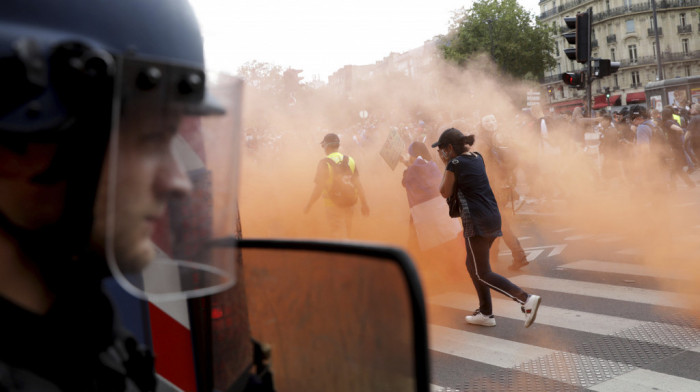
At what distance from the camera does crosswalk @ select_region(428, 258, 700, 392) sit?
421 centimetres

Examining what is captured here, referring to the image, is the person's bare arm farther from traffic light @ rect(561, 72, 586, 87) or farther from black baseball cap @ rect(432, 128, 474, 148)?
traffic light @ rect(561, 72, 586, 87)

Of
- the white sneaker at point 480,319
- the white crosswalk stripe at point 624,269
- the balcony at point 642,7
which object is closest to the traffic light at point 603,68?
the white crosswalk stripe at point 624,269

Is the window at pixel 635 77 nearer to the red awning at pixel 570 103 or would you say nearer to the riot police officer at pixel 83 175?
the red awning at pixel 570 103

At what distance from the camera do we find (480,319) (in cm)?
571

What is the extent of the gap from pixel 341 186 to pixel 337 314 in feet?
22.4

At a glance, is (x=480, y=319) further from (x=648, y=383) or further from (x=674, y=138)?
(x=674, y=138)

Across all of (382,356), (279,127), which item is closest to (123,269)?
(382,356)

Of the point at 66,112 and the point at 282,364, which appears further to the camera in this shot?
the point at 282,364

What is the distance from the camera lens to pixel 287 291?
1.05 m

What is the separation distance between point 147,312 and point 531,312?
172 inches

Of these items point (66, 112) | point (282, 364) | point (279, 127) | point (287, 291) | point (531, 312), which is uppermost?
point (279, 127)

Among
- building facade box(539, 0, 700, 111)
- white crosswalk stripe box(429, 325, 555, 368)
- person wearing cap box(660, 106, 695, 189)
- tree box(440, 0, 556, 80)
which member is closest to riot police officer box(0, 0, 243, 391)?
white crosswalk stripe box(429, 325, 555, 368)

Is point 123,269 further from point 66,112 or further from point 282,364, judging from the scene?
point 282,364

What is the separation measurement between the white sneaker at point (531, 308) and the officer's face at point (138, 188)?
190 inches
